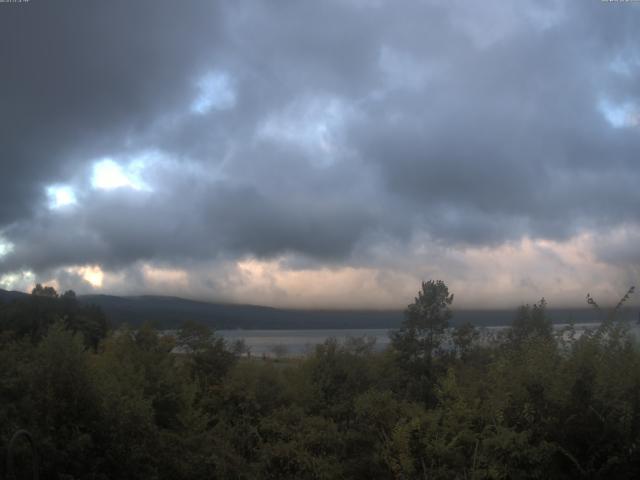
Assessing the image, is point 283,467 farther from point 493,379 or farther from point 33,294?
point 33,294

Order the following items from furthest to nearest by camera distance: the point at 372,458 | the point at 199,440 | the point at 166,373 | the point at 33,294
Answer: the point at 33,294 → the point at 166,373 → the point at 199,440 → the point at 372,458

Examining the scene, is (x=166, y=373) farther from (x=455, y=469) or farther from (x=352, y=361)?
(x=455, y=469)

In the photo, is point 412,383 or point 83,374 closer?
point 83,374

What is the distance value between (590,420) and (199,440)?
338 inches

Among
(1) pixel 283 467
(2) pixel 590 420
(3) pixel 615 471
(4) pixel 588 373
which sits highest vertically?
(4) pixel 588 373

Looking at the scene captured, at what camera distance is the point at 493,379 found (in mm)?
13430

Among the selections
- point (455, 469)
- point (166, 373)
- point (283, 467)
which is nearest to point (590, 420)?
point (455, 469)

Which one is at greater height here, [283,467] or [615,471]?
[615,471]

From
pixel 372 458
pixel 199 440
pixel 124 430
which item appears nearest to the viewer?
pixel 124 430

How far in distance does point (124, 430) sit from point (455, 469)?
632 centimetres

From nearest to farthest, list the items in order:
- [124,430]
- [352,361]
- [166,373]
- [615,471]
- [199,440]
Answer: [615,471]
[124,430]
[199,440]
[166,373]
[352,361]

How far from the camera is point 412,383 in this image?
2183cm

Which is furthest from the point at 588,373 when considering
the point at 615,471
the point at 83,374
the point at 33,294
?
the point at 33,294

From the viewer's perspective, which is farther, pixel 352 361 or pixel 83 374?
pixel 352 361
